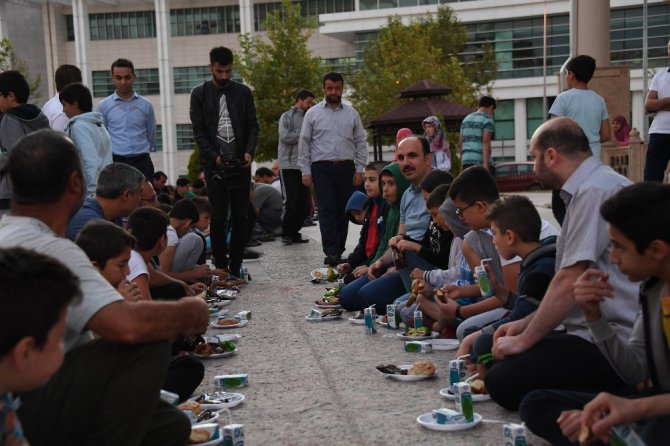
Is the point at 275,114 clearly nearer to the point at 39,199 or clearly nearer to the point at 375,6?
the point at 375,6

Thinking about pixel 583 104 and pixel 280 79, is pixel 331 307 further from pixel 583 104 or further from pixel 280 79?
pixel 280 79

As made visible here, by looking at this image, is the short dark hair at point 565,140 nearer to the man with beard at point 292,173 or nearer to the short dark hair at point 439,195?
the short dark hair at point 439,195

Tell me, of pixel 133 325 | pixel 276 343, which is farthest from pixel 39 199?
pixel 276 343

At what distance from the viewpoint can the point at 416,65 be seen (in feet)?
139

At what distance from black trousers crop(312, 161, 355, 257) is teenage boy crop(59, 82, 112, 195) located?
12.8 ft

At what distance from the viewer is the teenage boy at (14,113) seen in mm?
7504

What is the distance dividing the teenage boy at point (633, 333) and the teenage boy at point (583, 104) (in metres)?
5.56

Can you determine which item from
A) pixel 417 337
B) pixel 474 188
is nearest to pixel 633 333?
pixel 474 188

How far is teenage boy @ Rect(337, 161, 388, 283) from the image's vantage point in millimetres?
9281

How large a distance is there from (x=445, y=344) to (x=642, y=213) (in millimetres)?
3018

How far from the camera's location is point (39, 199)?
356 cm

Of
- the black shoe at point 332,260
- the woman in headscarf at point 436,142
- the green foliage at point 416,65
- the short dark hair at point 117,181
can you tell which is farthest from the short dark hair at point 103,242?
the green foliage at point 416,65

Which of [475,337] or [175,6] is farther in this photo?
[175,6]

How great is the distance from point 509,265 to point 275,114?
30.3 m
